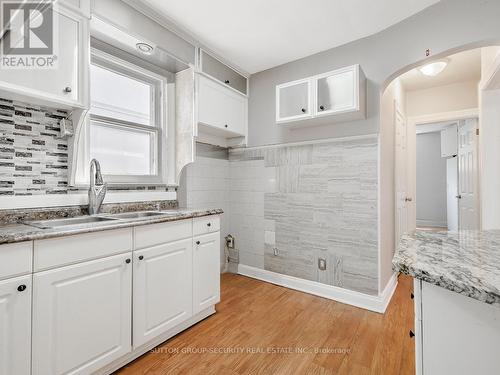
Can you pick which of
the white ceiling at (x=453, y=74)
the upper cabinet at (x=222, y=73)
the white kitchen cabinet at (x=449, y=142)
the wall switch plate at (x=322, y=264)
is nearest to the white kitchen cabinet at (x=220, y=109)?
the upper cabinet at (x=222, y=73)

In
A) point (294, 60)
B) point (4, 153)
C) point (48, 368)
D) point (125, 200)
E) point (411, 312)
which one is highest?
point (294, 60)

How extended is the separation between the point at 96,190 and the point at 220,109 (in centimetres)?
149

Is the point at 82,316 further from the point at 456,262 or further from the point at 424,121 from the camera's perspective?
the point at 424,121

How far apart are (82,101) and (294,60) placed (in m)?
2.18

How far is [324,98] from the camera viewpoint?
7.82ft

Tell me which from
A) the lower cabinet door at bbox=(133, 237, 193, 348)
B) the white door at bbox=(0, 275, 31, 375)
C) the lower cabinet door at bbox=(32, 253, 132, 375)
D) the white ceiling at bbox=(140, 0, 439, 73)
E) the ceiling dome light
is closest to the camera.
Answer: the white door at bbox=(0, 275, 31, 375)

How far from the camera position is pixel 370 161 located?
241 cm

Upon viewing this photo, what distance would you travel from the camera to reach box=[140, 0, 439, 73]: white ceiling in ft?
6.46

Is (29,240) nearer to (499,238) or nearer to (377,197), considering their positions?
(499,238)

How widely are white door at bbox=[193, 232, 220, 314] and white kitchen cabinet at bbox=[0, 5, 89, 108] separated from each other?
4.27 feet

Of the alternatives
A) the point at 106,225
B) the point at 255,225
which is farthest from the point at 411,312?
the point at 106,225

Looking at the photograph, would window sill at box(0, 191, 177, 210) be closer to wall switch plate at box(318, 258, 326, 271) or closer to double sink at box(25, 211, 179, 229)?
double sink at box(25, 211, 179, 229)

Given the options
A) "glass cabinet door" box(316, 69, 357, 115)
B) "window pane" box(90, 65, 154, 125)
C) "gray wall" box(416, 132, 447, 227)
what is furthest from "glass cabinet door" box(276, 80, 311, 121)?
"gray wall" box(416, 132, 447, 227)

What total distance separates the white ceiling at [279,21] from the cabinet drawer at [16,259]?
1.87 metres
